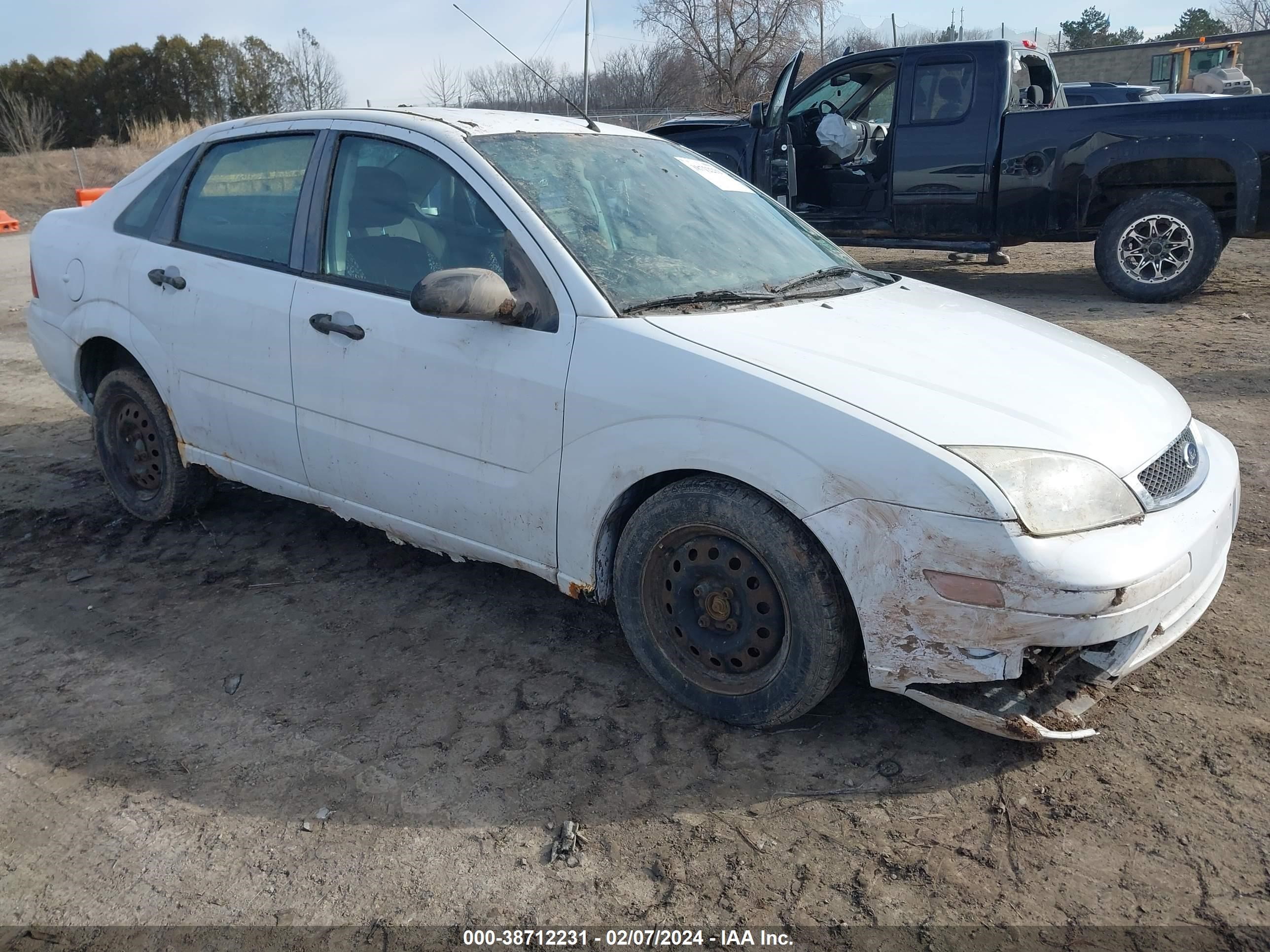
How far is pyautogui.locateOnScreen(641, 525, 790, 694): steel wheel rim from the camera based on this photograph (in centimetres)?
288

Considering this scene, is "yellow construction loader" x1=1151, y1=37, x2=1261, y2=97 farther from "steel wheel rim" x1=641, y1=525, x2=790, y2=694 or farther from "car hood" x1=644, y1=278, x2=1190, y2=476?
"steel wheel rim" x1=641, y1=525, x2=790, y2=694

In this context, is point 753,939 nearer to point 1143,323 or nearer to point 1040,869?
point 1040,869

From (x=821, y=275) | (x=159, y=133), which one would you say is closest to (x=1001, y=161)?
(x=821, y=275)

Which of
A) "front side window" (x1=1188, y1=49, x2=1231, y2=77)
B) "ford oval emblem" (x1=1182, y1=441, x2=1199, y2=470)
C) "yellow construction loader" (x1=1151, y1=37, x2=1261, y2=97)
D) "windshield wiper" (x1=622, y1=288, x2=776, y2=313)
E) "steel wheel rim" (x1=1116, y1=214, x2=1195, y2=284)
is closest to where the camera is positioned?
"ford oval emblem" (x1=1182, y1=441, x2=1199, y2=470)

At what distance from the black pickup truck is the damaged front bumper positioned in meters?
6.51

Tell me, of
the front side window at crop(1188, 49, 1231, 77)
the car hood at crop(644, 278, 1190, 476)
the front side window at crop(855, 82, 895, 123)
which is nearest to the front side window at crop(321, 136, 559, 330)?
the car hood at crop(644, 278, 1190, 476)

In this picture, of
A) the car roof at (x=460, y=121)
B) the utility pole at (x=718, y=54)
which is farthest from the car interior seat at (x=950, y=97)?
the utility pole at (x=718, y=54)

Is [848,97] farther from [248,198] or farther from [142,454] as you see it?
[142,454]

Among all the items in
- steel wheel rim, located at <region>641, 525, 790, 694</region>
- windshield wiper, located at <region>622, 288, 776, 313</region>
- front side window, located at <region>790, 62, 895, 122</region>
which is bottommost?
steel wheel rim, located at <region>641, 525, 790, 694</region>

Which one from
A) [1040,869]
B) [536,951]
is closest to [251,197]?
[536,951]

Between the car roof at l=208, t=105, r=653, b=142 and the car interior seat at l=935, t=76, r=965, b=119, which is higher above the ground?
the car interior seat at l=935, t=76, r=965, b=119

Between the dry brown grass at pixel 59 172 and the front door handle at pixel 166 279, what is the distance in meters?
20.4

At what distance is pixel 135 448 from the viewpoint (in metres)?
4.69

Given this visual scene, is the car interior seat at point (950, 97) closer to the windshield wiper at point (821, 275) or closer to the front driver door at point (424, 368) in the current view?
the windshield wiper at point (821, 275)
